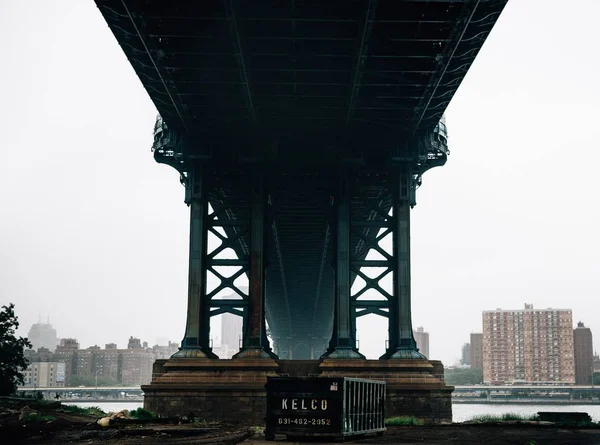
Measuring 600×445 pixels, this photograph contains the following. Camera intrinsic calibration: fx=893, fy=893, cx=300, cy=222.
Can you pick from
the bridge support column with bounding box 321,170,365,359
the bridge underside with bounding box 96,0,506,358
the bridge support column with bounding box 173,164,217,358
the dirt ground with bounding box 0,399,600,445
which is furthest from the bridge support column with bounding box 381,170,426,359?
the bridge support column with bounding box 173,164,217,358

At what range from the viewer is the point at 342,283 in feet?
134

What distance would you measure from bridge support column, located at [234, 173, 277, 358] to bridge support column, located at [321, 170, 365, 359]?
322cm

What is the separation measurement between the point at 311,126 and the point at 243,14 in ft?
39.9

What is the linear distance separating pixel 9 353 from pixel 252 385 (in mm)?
24132

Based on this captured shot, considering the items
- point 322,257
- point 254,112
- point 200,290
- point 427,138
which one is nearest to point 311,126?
point 254,112

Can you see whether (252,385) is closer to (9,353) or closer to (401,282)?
(401,282)

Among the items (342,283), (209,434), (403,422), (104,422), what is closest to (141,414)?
(104,422)

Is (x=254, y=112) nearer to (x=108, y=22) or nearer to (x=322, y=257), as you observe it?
(x=108, y=22)

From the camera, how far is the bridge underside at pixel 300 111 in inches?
1164

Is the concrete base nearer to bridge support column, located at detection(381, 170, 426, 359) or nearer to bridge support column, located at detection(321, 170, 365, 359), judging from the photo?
bridge support column, located at detection(321, 170, 365, 359)

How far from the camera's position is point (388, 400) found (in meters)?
38.3

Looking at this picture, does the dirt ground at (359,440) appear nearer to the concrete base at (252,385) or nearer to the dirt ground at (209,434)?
the dirt ground at (209,434)

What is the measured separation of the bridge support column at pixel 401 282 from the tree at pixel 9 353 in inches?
993

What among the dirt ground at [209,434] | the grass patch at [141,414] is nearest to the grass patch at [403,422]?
the dirt ground at [209,434]
